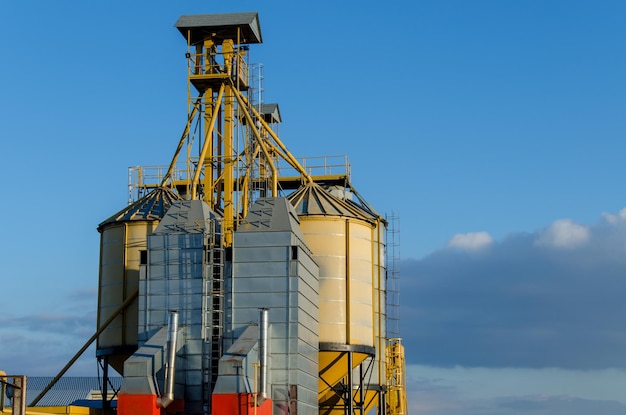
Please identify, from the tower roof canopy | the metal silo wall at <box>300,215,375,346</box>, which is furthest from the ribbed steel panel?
the tower roof canopy

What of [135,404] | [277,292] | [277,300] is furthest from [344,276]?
[135,404]

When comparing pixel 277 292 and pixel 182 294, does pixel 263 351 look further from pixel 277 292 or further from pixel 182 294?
pixel 182 294

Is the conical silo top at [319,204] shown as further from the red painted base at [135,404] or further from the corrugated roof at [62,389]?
the corrugated roof at [62,389]

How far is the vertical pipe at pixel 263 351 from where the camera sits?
152 feet

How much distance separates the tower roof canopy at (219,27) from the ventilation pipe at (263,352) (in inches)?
692

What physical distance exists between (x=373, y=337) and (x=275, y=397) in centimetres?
1062

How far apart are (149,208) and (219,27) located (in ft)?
34.9

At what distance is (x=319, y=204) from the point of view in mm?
57656

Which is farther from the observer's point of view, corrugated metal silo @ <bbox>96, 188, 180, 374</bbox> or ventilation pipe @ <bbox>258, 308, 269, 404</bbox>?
corrugated metal silo @ <bbox>96, 188, 180, 374</bbox>

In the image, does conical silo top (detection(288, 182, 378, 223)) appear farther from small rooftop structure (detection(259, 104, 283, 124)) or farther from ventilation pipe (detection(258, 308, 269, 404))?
small rooftop structure (detection(259, 104, 283, 124))

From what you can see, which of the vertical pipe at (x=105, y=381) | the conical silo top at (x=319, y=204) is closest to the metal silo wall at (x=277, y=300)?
the conical silo top at (x=319, y=204)

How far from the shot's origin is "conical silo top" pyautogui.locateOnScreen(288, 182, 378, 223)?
57.2m

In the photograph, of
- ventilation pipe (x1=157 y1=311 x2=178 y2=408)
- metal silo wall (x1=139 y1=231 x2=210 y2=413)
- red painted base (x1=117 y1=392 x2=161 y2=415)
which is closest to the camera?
red painted base (x1=117 y1=392 x2=161 y2=415)

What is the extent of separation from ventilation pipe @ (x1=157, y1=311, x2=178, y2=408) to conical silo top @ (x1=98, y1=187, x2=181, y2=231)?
11646mm
